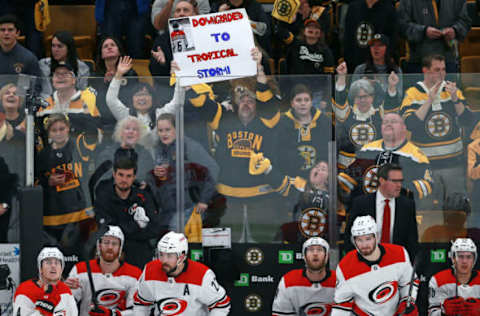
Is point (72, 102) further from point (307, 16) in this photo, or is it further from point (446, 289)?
point (446, 289)

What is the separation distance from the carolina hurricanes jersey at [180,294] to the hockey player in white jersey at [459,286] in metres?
1.88

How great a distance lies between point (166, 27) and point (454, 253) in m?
3.81

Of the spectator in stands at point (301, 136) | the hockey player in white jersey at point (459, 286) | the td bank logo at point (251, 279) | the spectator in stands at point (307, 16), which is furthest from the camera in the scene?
the spectator in stands at point (307, 16)

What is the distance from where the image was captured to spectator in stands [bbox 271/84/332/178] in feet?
31.4

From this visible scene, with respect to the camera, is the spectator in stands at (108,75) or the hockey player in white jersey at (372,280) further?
the spectator in stands at (108,75)

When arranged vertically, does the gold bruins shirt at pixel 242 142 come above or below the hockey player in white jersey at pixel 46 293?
above

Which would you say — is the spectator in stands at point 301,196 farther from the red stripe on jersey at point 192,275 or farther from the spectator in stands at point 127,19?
the spectator in stands at point 127,19

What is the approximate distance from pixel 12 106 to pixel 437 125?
3.79 metres

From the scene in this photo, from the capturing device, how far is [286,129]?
9.63 meters

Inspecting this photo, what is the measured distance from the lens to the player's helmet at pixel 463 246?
9.40 meters

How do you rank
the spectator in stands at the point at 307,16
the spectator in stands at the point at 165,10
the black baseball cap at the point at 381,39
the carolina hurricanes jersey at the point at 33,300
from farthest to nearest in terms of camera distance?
the spectator in stands at the point at 307,16
the spectator in stands at the point at 165,10
the black baseball cap at the point at 381,39
the carolina hurricanes jersey at the point at 33,300

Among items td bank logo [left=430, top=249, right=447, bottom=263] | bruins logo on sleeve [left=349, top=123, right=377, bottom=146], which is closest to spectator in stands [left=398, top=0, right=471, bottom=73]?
bruins logo on sleeve [left=349, top=123, right=377, bottom=146]

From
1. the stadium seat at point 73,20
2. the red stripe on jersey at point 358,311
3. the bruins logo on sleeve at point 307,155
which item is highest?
the stadium seat at point 73,20

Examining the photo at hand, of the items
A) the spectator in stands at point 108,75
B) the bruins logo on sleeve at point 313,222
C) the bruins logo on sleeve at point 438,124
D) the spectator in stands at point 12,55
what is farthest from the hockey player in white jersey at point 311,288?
the spectator in stands at point 12,55
